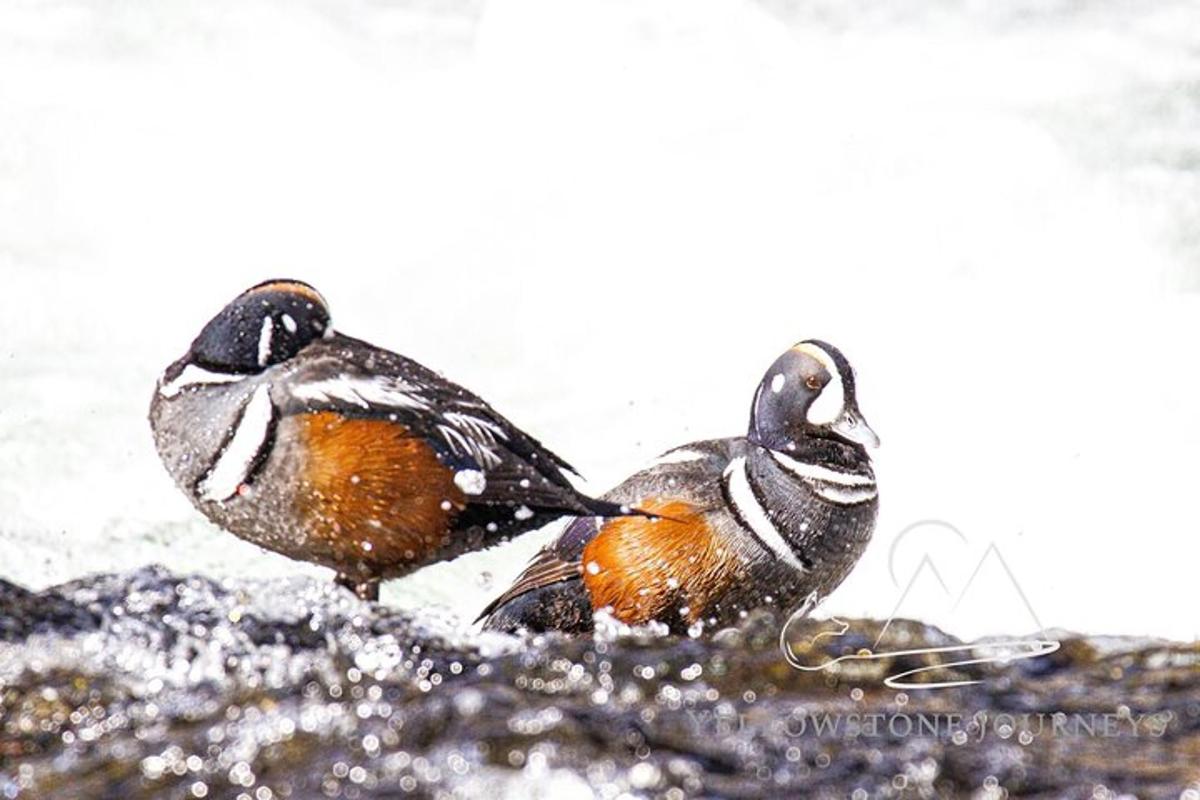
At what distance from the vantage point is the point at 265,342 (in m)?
4.44

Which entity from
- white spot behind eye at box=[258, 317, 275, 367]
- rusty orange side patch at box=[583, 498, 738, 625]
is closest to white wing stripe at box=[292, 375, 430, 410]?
white spot behind eye at box=[258, 317, 275, 367]

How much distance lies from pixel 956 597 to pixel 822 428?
295 cm

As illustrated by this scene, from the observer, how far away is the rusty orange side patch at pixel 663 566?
4.58 m

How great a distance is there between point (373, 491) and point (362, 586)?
0.97ft

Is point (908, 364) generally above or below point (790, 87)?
below

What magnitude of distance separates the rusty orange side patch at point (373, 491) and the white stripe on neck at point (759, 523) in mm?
698

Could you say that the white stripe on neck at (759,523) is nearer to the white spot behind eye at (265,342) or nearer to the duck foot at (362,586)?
the duck foot at (362,586)

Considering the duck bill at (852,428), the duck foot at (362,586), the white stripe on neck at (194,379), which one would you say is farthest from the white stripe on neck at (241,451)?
the duck bill at (852,428)

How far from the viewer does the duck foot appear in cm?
447

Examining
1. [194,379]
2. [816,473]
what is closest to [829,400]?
[816,473]

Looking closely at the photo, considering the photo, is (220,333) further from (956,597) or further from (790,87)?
(790,87)

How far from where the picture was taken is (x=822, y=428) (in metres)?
4.71

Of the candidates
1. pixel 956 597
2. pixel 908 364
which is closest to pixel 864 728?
pixel 956 597

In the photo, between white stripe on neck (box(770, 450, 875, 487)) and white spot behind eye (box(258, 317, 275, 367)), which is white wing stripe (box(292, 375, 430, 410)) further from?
white stripe on neck (box(770, 450, 875, 487))
